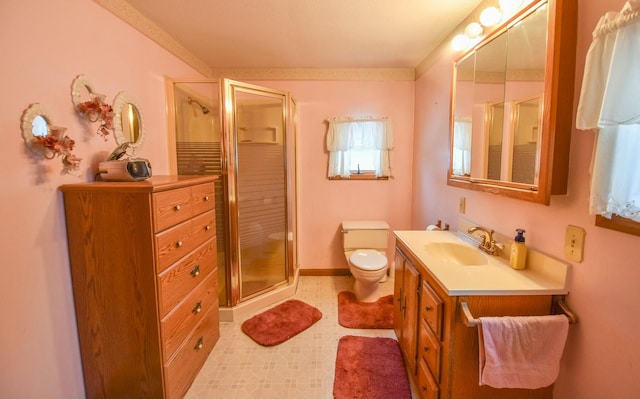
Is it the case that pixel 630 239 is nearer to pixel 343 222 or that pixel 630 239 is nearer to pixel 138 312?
pixel 138 312

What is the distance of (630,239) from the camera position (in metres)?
0.93

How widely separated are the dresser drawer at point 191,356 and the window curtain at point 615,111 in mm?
2044

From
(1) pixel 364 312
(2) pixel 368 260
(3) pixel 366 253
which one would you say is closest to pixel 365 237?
(3) pixel 366 253

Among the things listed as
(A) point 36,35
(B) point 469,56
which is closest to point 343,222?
(B) point 469,56

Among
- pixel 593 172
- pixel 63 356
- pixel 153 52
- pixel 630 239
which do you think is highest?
pixel 153 52

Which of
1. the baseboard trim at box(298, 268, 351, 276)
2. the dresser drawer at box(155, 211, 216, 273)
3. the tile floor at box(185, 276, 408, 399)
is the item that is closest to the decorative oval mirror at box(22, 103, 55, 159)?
the dresser drawer at box(155, 211, 216, 273)

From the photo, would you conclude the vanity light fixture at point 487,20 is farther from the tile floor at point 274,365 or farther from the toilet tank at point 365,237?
the tile floor at point 274,365

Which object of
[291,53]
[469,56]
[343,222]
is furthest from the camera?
[343,222]

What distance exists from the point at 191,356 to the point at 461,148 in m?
2.28

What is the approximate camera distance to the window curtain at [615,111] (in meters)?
0.85

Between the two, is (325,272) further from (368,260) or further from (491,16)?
(491,16)

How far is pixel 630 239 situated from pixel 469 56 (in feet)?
4.75

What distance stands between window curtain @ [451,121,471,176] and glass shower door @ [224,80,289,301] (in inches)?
61.6

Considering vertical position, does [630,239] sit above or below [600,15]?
below
